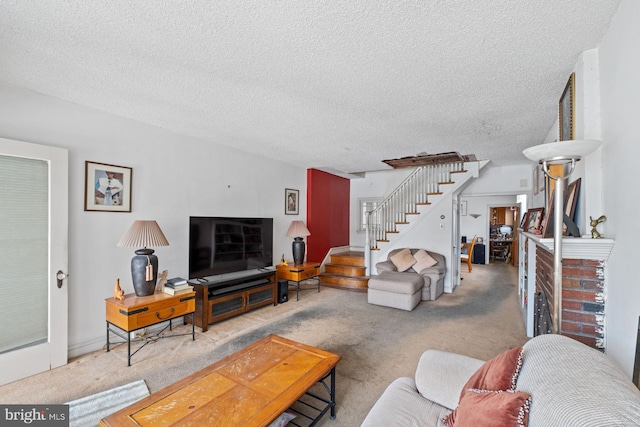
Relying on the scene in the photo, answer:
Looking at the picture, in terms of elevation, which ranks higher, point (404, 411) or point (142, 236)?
point (142, 236)

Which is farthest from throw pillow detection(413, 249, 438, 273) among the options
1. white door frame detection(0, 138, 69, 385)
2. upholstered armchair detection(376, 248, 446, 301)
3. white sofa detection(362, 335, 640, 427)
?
white door frame detection(0, 138, 69, 385)

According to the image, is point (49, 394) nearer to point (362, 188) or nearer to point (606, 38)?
point (606, 38)

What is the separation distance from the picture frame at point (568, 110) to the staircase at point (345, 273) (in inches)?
159

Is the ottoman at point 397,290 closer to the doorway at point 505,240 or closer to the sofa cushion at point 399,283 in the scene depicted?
the sofa cushion at point 399,283

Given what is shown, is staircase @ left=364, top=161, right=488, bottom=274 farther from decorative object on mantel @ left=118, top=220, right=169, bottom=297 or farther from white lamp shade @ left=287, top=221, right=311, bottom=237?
decorative object on mantel @ left=118, top=220, right=169, bottom=297

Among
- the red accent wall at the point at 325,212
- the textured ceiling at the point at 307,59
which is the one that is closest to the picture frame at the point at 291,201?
the red accent wall at the point at 325,212

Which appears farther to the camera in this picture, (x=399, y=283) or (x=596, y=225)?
(x=399, y=283)

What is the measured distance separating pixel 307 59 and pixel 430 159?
362cm

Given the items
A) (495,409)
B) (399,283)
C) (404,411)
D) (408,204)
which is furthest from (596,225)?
(408,204)

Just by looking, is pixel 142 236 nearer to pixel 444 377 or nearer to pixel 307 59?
pixel 307 59

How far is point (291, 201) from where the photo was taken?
5.70 m

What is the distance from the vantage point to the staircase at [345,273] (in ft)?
19.1

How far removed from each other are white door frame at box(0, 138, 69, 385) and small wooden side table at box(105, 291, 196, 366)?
1.17ft

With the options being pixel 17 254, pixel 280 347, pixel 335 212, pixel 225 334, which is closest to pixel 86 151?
pixel 17 254
